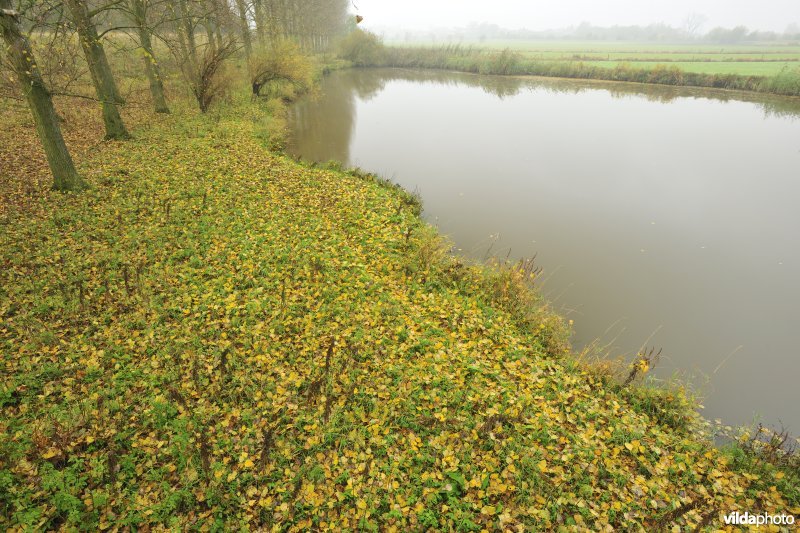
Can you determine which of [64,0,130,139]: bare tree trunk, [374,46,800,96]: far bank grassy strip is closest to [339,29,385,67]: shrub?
[374,46,800,96]: far bank grassy strip

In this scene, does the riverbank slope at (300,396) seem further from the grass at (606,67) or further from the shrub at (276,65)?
the grass at (606,67)

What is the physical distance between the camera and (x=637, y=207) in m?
13.5

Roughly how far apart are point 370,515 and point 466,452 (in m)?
1.42

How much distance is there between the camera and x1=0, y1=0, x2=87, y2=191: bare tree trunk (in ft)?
26.1

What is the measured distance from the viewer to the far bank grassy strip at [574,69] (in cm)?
3334

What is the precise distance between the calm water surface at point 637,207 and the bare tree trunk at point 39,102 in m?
9.05

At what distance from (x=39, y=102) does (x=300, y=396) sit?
384 inches

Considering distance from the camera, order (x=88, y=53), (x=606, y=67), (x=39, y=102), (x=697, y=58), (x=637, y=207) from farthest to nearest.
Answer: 1. (x=697, y=58)
2. (x=606, y=67)
3. (x=637, y=207)
4. (x=88, y=53)
5. (x=39, y=102)

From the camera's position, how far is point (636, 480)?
15.6 feet

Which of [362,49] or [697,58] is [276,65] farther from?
[697,58]

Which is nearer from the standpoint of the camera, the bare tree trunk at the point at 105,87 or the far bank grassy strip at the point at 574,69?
the bare tree trunk at the point at 105,87

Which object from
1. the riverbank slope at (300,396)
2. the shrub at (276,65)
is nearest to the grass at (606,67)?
the shrub at (276,65)

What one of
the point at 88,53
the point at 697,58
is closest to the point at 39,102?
the point at 88,53

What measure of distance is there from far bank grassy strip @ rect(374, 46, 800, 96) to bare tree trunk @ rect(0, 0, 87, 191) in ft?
150
